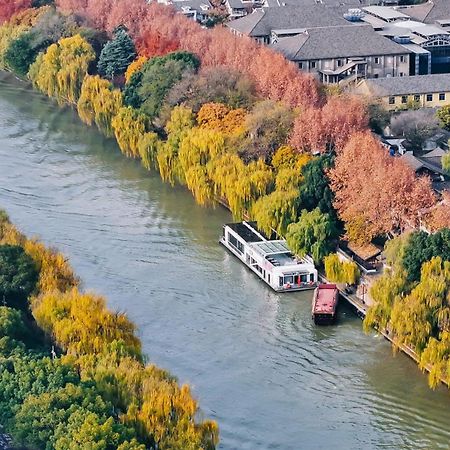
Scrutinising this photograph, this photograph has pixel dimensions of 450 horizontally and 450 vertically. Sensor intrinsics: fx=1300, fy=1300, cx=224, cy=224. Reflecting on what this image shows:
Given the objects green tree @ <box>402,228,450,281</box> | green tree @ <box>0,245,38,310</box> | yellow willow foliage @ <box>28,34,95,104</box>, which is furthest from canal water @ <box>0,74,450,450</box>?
yellow willow foliage @ <box>28,34,95,104</box>

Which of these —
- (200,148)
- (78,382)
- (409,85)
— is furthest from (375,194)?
(409,85)

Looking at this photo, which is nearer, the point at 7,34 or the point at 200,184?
the point at 200,184

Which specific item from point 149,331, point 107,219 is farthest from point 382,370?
point 107,219

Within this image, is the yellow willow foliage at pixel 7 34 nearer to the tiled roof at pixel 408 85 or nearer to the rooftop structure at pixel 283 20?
the rooftop structure at pixel 283 20

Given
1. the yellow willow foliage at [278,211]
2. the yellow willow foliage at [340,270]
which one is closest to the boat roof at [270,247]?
the yellow willow foliage at [278,211]

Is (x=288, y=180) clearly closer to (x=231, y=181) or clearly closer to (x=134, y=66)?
(x=231, y=181)

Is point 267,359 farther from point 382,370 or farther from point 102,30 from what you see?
point 102,30
